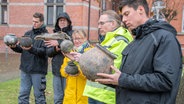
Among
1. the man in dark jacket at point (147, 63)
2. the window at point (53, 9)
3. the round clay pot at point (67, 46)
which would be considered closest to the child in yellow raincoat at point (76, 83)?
the round clay pot at point (67, 46)

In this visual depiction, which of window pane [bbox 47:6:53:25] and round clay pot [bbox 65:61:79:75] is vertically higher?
window pane [bbox 47:6:53:25]

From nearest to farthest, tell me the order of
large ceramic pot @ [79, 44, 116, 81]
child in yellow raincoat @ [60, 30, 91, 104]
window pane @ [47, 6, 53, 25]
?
large ceramic pot @ [79, 44, 116, 81], child in yellow raincoat @ [60, 30, 91, 104], window pane @ [47, 6, 53, 25]

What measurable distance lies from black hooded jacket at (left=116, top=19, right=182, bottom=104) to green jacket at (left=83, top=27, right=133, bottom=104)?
805 mm

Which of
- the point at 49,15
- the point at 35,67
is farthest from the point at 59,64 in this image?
the point at 49,15

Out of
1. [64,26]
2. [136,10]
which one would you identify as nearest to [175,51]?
[136,10]

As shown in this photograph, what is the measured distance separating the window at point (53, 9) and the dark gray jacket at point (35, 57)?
56.8 feet

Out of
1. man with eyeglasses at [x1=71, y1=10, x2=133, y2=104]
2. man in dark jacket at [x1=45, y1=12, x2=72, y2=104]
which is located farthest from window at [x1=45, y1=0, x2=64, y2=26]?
man with eyeglasses at [x1=71, y1=10, x2=133, y2=104]

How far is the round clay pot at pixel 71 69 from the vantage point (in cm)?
489

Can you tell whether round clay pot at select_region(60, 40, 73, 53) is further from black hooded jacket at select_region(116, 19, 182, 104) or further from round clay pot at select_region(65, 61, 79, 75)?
black hooded jacket at select_region(116, 19, 182, 104)

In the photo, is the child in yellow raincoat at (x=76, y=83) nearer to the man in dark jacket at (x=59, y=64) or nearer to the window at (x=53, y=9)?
the man in dark jacket at (x=59, y=64)

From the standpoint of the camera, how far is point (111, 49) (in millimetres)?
3592

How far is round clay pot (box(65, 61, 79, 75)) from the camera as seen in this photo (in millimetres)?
4891

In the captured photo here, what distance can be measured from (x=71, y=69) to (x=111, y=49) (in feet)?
4.69

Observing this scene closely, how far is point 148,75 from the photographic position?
2.48m
